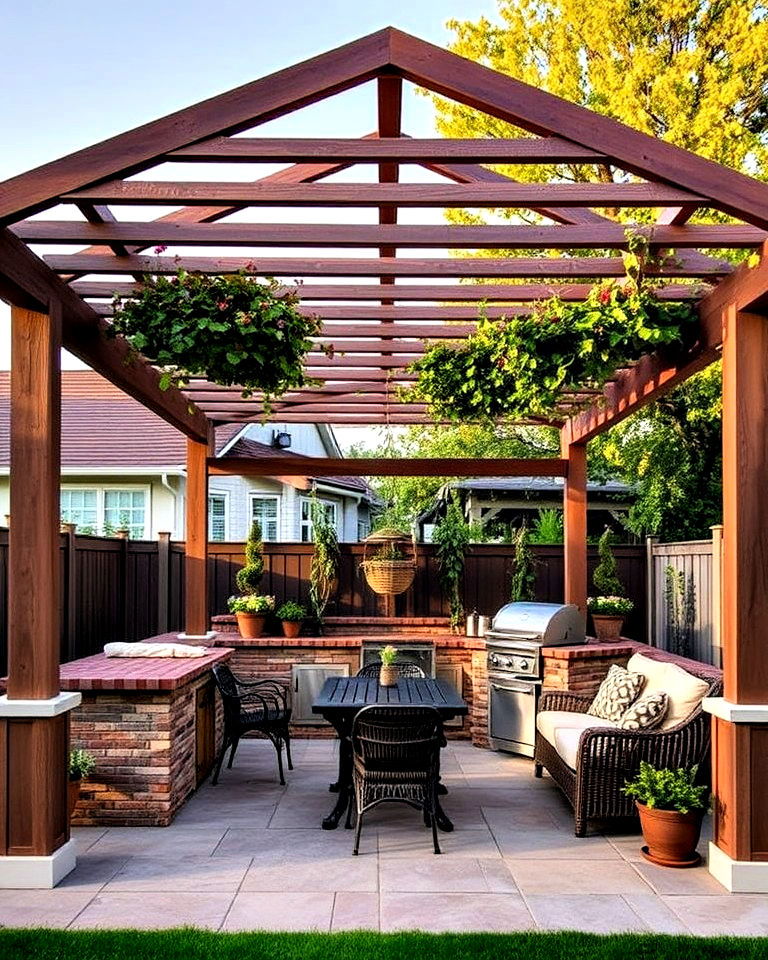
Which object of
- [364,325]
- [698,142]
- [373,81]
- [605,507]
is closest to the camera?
[373,81]

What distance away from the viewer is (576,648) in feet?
28.1

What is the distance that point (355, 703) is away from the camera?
6262mm

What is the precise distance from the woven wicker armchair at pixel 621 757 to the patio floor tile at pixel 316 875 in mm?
1420

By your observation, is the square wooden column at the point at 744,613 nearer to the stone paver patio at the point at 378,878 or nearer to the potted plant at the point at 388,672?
the stone paver patio at the point at 378,878

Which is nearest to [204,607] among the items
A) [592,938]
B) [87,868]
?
[87,868]

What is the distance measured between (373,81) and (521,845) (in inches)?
174

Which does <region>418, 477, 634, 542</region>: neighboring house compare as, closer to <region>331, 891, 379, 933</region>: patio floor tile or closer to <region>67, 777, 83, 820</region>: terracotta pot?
<region>67, 777, 83, 820</region>: terracotta pot

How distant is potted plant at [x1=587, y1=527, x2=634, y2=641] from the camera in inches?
377

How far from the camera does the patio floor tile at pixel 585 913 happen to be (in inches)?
173

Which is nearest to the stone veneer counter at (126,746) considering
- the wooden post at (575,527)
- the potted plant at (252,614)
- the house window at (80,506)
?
the potted plant at (252,614)

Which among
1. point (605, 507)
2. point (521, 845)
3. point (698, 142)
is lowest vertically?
point (521, 845)

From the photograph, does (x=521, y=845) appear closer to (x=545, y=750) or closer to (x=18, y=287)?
(x=545, y=750)

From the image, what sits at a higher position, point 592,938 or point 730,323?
point 730,323

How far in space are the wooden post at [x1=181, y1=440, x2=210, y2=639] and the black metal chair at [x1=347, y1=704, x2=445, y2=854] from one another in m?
4.05
